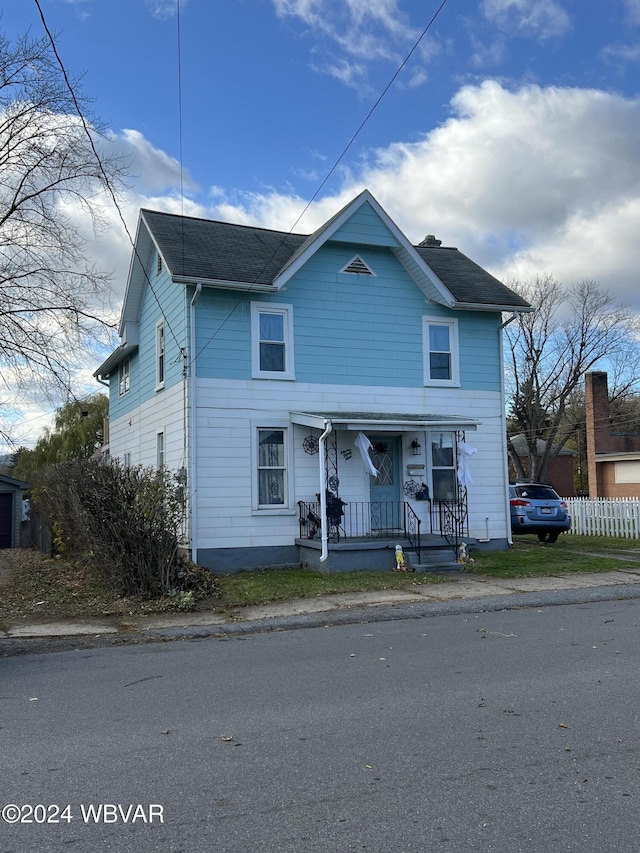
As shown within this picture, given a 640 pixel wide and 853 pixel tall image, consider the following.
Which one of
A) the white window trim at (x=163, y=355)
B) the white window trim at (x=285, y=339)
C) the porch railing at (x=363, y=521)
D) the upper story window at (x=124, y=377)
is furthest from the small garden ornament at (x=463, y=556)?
the upper story window at (x=124, y=377)

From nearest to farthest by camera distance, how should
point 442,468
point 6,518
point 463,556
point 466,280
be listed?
point 463,556
point 442,468
point 466,280
point 6,518

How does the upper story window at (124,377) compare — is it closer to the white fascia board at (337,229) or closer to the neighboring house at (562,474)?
the white fascia board at (337,229)

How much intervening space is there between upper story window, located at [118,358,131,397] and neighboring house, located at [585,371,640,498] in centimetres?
2370

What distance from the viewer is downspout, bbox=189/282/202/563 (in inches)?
624

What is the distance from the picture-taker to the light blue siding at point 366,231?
1731cm

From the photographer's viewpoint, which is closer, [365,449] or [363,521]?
[365,449]

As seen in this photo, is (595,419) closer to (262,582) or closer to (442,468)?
(442,468)

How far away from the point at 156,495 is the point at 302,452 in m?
4.84

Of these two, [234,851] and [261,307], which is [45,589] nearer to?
[261,307]

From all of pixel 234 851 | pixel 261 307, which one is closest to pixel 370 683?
pixel 234 851

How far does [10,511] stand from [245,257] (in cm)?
2074

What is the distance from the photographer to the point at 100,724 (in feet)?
19.4

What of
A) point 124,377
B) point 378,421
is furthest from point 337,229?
point 124,377

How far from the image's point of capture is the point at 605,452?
131 ft
